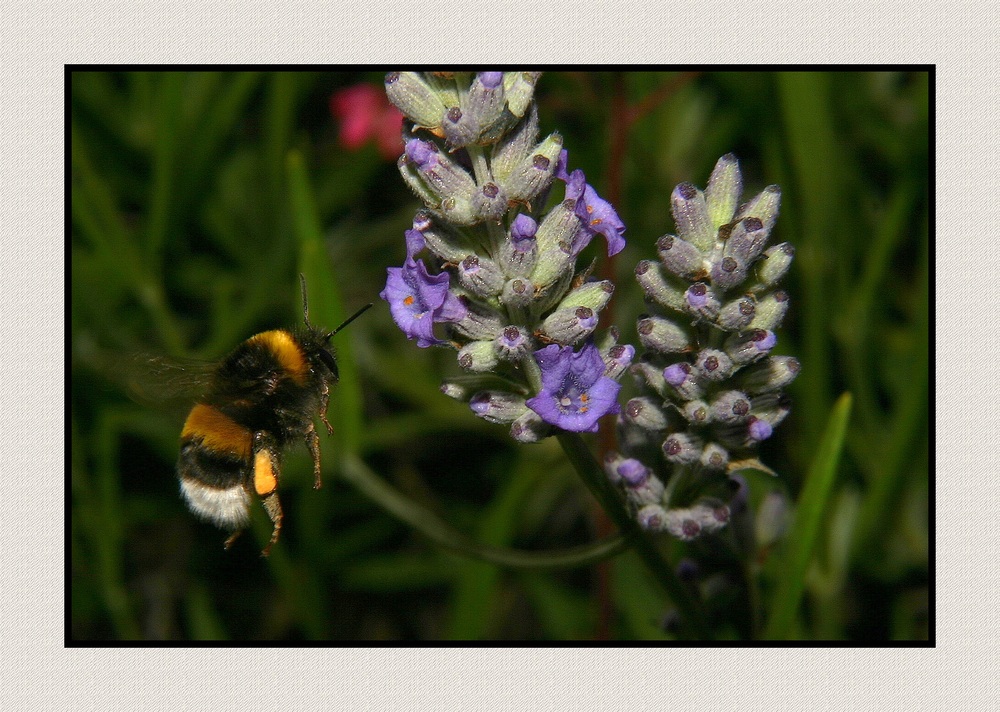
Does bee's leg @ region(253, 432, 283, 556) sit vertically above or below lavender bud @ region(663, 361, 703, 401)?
below

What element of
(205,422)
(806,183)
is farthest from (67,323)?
(806,183)

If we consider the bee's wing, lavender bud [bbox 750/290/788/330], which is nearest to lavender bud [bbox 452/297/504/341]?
lavender bud [bbox 750/290/788/330]

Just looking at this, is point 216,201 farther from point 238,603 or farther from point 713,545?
point 713,545

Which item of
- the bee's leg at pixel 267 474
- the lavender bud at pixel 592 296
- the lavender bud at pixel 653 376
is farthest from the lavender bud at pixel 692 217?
the bee's leg at pixel 267 474

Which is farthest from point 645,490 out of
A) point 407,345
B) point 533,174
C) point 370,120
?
point 370,120

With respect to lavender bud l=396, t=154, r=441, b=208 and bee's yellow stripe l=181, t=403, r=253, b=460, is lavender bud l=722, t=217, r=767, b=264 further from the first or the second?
bee's yellow stripe l=181, t=403, r=253, b=460

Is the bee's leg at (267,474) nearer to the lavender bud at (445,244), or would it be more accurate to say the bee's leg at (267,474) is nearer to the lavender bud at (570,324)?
the lavender bud at (445,244)
